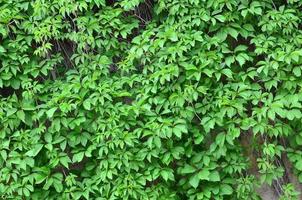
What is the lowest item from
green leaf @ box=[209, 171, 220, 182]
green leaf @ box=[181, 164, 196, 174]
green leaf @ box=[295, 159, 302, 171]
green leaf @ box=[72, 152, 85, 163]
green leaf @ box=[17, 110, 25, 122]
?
green leaf @ box=[295, 159, 302, 171]

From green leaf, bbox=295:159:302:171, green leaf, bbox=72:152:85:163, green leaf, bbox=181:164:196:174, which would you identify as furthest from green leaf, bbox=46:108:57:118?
green leaf, bbox=295:159:302:171

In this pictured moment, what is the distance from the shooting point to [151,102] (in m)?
2.82

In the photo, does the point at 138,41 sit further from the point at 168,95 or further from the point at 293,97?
the point at 293,97

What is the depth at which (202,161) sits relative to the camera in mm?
2844

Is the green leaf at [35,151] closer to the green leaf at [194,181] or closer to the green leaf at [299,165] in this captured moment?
the green leaf at [194,181]

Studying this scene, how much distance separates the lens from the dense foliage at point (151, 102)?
2.76 metres

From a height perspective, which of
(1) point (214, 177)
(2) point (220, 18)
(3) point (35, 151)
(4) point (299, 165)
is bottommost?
(4) point (299, 165)

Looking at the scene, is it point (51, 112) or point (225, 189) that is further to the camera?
point (225, 189)

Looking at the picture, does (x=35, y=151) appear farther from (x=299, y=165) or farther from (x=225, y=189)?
(x=299, y=165)

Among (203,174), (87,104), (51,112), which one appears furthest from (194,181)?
(51,112)

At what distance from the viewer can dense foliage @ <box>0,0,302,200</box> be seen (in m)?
2.76

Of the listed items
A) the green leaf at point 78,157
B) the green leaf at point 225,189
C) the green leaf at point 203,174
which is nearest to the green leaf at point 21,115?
the green leaf at point 78,157

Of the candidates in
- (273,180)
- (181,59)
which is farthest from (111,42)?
(273,180)

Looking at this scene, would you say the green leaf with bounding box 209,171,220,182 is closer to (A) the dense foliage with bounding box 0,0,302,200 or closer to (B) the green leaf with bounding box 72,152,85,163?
(A) the dense foliage with bounding box 0,0,302,200
